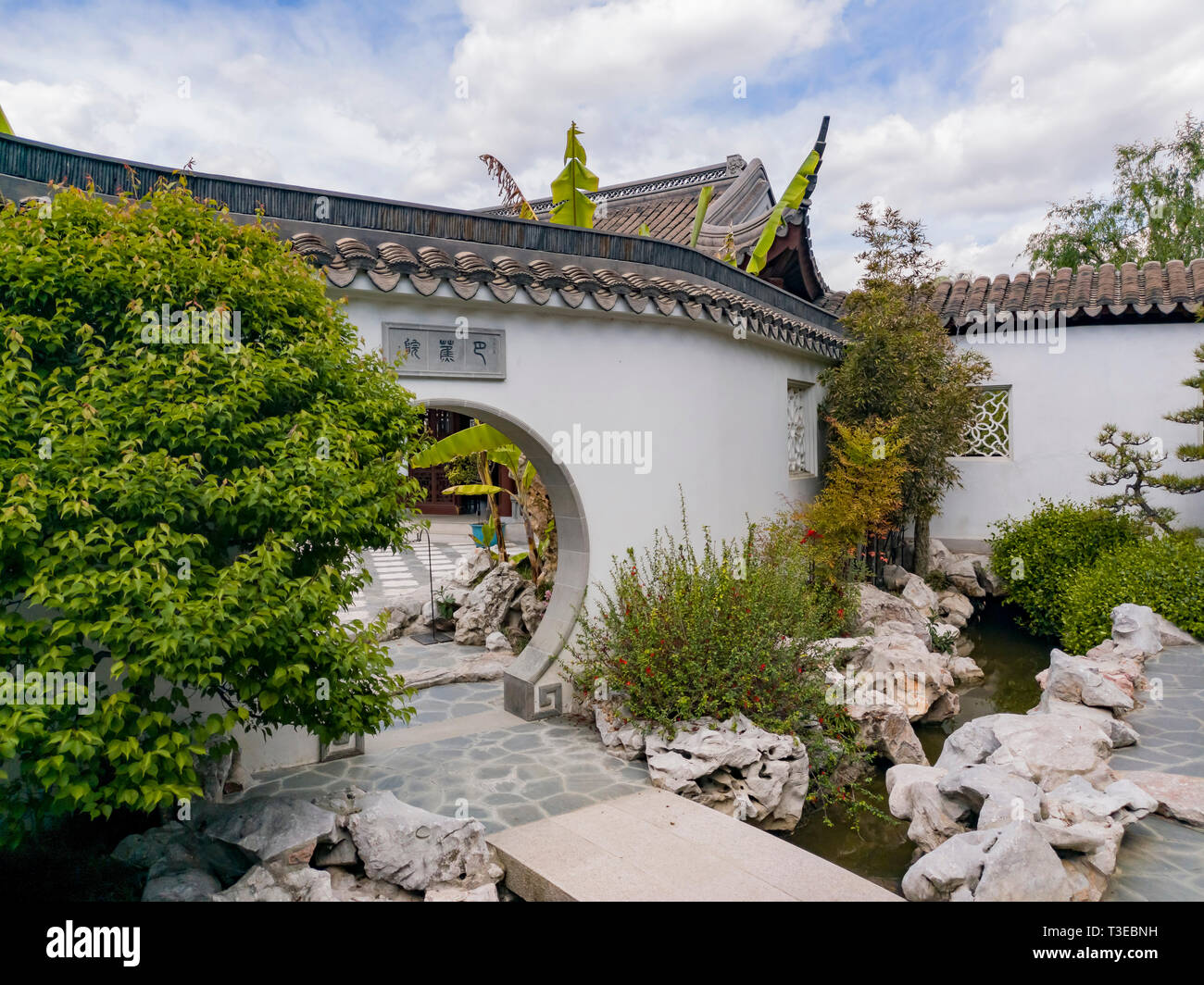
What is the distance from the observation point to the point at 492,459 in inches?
410

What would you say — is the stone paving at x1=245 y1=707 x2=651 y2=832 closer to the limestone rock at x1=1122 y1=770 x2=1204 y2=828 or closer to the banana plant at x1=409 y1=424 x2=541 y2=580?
the banana plant at x1=409 y1=424 x2=541 y2=580

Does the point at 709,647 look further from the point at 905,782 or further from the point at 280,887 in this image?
the point at 280,887

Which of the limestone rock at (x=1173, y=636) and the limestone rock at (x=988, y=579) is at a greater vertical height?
the limestone rock at (x=988, y=579)

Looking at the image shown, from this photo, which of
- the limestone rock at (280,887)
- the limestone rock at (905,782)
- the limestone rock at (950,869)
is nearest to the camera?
the limestone rock at (280,887)

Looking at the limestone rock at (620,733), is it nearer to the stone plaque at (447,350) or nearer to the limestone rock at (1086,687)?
the stone plaque at (447,350)

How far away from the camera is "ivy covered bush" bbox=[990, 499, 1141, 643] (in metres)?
10.8

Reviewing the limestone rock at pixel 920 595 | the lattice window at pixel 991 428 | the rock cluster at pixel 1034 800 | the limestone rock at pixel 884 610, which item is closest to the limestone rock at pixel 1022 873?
the rock cluster at pixel 1034 800

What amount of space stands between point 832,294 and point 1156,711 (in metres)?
9.47

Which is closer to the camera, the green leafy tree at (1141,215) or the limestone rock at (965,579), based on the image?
the limestone rock at (965,579)

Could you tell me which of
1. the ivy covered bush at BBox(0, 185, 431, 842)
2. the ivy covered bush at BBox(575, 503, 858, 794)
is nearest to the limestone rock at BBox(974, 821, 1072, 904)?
the ivy covered bush at BBox(575, 503, 858, 794)

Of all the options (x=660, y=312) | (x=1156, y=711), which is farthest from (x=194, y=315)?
(x=1156, y=711)

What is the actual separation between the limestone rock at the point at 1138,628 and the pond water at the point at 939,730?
124 centimetres

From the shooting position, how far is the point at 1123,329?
12.1m

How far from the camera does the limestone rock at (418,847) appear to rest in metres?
4.25
